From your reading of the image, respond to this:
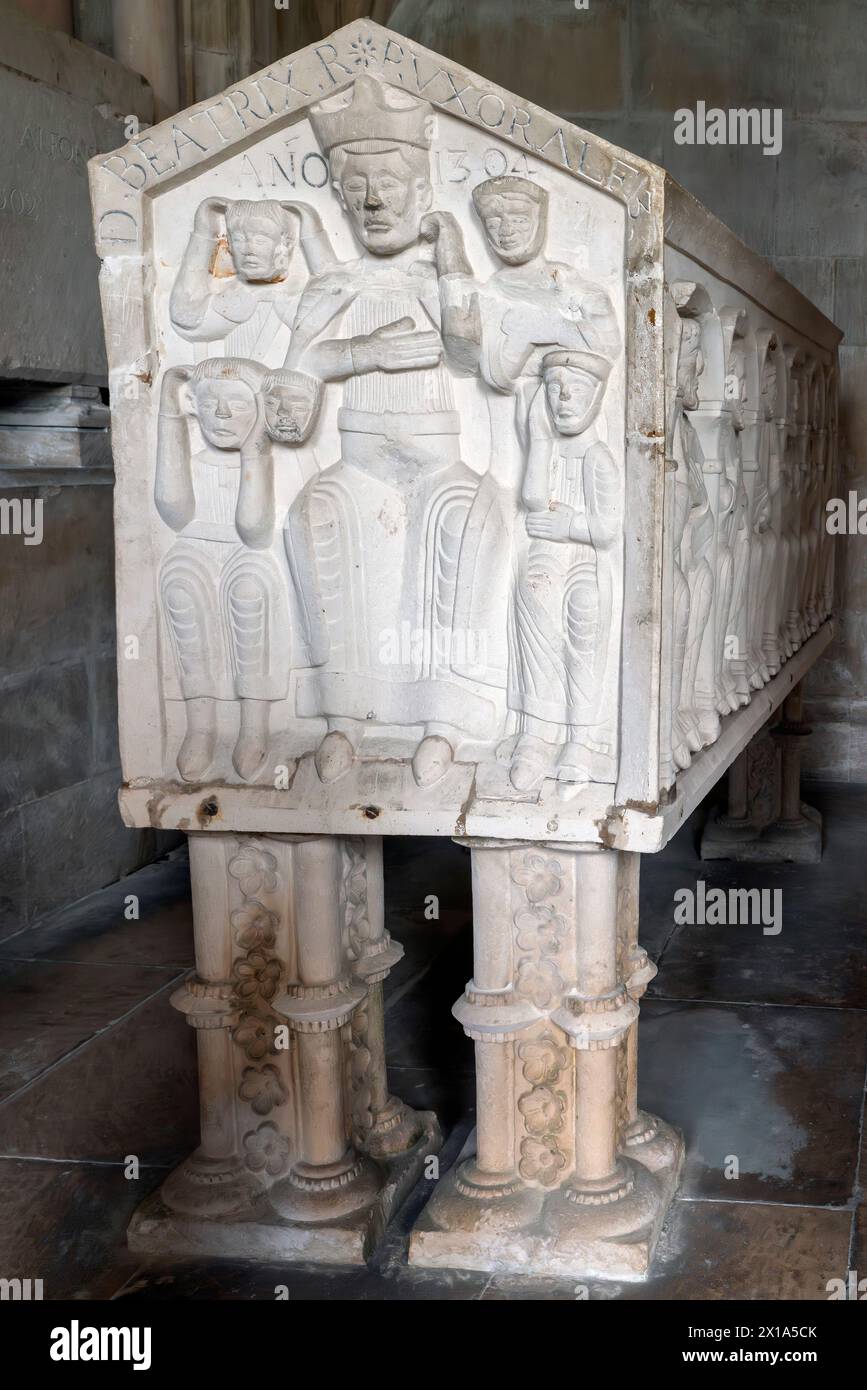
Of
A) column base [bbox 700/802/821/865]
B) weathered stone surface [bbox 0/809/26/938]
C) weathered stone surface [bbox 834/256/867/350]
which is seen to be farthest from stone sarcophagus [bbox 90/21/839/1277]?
weathered stone surface [bbox 834/256/867/350]

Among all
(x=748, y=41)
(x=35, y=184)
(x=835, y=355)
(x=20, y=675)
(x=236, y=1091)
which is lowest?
(x=236, y=1091)

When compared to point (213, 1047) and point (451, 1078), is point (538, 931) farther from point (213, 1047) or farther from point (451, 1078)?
point (451, 1078)

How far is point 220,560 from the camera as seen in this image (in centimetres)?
344

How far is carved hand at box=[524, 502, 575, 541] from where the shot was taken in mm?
3201

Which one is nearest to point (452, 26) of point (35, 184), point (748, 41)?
point (748, 41)

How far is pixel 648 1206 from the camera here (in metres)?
3.46

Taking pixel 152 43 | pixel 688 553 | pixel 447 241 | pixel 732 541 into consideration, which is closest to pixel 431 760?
pixel 688 553

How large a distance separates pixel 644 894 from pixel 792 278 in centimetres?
374

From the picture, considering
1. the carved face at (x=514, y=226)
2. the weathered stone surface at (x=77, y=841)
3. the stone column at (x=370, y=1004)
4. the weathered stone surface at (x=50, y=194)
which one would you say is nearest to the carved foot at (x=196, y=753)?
the stone column at (x=370, y=1004)

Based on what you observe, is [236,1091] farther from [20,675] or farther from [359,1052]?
[20,675]

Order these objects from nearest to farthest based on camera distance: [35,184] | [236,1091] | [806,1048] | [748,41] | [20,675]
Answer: [236,1091]
[806,1048]
[35,184]
[20,675]
[748,41]

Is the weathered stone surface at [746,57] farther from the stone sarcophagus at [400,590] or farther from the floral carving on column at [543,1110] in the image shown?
the floral carving on column at [543,1110]

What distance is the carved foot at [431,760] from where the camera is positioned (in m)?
3.34

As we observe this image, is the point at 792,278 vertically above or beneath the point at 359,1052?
above
